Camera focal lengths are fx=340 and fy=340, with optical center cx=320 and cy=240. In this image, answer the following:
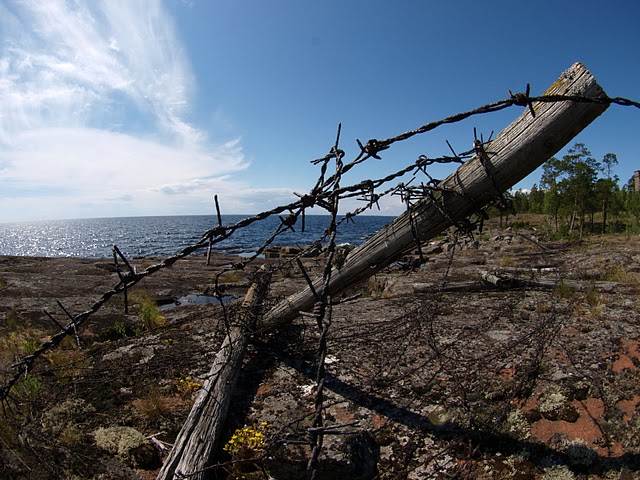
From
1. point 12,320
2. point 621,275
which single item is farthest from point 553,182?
point 12,320

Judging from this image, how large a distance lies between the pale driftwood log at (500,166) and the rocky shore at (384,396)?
296mm

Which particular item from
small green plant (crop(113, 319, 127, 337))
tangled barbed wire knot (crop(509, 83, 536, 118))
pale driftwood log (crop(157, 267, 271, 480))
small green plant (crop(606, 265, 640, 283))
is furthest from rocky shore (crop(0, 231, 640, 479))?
small green plant (crop(606, 265, 640, 283))

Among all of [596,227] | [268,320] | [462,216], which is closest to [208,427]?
[268,320]

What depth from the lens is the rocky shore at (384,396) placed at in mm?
3113

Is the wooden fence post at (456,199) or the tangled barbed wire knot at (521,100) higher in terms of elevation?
the tangled barbed wire knot at (521,100)

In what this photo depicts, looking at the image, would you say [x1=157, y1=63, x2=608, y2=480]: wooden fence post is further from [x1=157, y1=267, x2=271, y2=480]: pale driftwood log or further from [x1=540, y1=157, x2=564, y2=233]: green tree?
[x1=540, y1=157, x2=564, y2=233]: green tree

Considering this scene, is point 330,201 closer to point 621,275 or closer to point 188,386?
point 188,386

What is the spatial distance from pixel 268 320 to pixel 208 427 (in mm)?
1717

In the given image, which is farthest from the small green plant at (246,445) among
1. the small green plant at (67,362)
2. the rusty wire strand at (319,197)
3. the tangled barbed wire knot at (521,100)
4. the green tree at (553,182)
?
the green tree at (553,182)

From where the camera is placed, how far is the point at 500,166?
7.44 feet

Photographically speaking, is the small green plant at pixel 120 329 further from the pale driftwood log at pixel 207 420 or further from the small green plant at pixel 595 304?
the small green plant at pixel 595 304

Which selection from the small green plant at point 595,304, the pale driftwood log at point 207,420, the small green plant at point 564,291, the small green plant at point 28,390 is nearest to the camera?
the pale driftwood log at point 207,420

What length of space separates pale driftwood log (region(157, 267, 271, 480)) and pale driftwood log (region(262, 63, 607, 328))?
219cm

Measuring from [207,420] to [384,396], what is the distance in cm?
206
